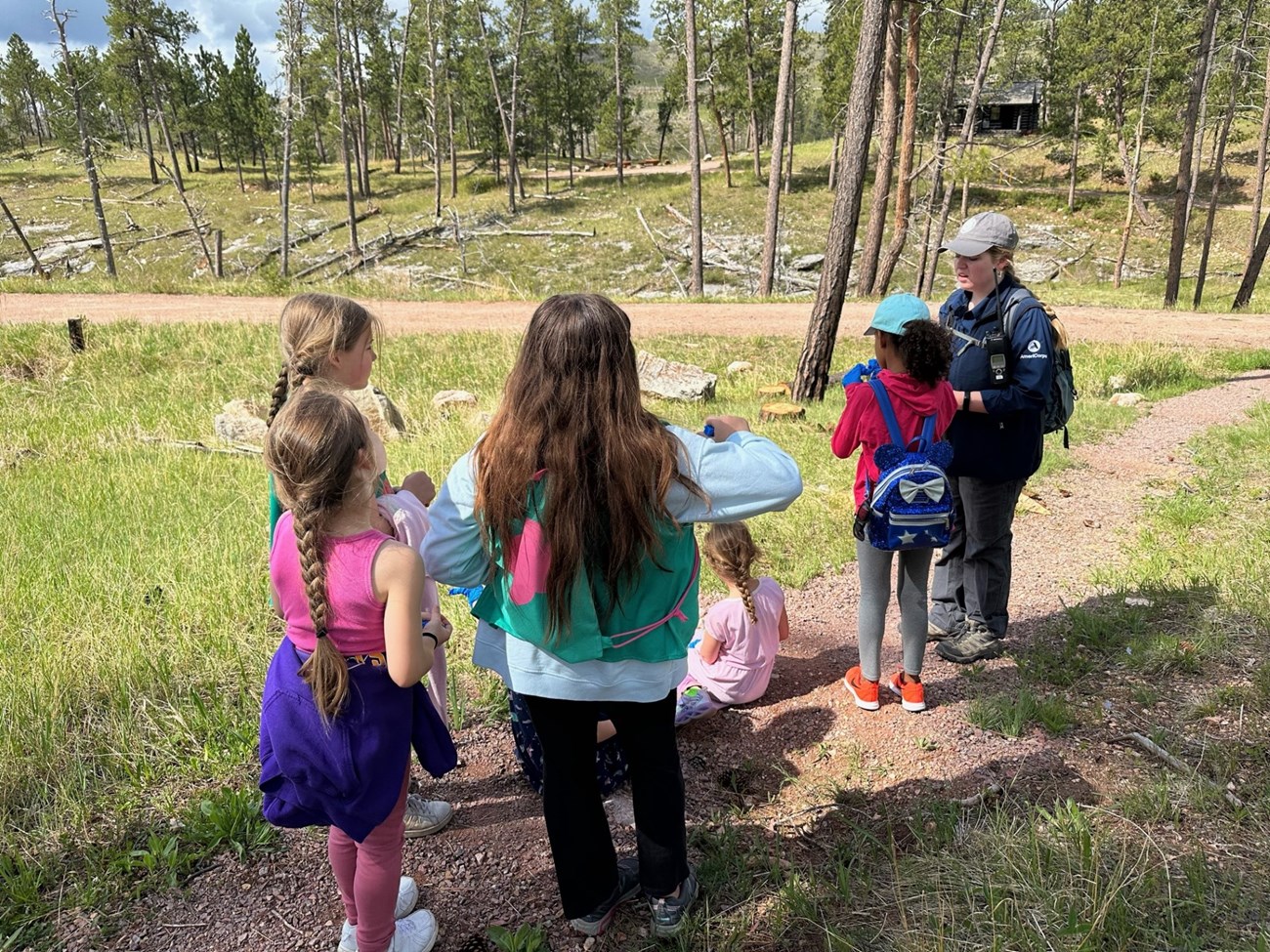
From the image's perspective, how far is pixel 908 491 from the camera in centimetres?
298

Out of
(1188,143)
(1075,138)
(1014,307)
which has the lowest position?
(1014,307)

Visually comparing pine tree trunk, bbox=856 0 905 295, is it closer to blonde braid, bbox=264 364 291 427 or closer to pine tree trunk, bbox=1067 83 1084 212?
blonde braid, bbox=264 364 291 427

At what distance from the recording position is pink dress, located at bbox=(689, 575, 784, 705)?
341 centimetres

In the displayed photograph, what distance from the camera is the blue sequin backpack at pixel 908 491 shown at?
2.99 metres

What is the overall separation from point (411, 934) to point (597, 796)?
717 millimetres

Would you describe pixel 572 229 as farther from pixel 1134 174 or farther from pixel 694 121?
pixel 1134 174

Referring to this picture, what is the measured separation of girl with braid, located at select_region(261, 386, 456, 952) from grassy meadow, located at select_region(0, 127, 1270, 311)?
18136 mm

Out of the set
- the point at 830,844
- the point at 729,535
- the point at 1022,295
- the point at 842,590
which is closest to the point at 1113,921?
the point at 830,844

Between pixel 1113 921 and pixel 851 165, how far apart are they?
812 cm

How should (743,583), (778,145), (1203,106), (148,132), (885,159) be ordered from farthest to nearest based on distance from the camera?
(148,132) → (1203,106) → (778,145) → (885,159) → (743,583)

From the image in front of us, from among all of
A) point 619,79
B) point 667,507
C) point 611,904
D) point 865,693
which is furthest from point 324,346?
point 619,79

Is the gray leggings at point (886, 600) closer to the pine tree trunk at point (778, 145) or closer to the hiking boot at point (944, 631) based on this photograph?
the hiking boot at point (944, 631)

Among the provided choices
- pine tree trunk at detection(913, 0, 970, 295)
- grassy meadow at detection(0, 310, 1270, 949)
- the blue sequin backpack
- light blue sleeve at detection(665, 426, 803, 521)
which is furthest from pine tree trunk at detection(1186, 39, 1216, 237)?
light blue sleeve at detection(665, 426, 803, 521)

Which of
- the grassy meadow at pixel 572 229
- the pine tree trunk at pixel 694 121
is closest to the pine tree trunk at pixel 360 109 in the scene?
the grassy meadow at pixel 572 229
